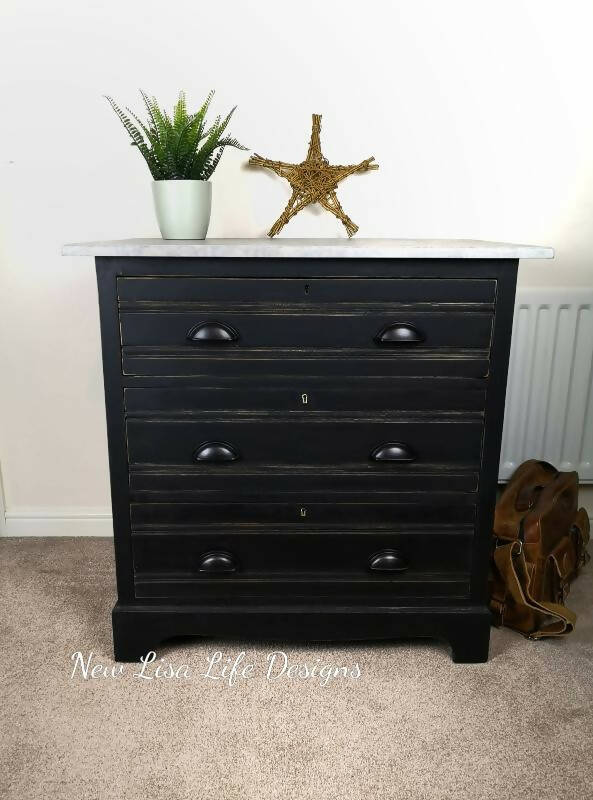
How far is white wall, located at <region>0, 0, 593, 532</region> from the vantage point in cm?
180

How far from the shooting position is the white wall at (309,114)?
1.80m

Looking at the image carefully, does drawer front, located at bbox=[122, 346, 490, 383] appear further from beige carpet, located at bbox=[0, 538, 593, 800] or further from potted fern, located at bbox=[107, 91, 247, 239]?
beige carpet, located at bbox=[0, 538, 593, 800]

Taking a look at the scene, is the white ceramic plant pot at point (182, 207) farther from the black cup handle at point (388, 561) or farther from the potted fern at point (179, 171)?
the black cup handle at point (388, 561)

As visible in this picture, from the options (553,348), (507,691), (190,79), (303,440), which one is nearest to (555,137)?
(553,348)

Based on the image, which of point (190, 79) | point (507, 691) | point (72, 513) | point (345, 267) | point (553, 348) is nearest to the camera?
point (345, 267)

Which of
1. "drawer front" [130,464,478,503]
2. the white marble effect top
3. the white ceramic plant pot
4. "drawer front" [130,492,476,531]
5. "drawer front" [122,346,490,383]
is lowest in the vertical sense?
"drawer front" [130,492,476,531]

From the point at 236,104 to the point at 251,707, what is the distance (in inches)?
59.0

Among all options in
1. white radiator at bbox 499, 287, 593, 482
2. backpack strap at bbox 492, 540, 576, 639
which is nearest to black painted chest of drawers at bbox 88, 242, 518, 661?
backpack strap at bbox 492, 540, 576, 639

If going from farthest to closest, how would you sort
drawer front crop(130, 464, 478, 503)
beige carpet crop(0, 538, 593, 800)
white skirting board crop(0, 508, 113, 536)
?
white skirting board crop(0, 508, 113, 536) → drawer front crop(130, 464, 478, 503) → beige carpet crop(0, 538, 593, 800)

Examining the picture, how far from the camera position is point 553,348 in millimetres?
1964

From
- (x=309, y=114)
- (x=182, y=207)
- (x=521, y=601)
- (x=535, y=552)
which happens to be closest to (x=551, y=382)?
(x=535, y=552)

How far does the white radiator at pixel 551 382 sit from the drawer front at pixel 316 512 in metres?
0.60

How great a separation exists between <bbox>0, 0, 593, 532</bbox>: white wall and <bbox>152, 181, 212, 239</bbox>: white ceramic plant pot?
0.35 metres

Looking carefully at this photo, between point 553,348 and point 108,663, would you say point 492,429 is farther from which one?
point 108,663
